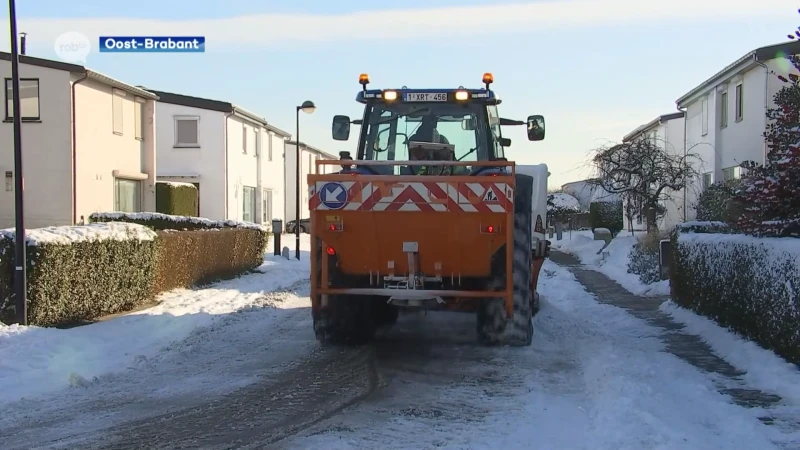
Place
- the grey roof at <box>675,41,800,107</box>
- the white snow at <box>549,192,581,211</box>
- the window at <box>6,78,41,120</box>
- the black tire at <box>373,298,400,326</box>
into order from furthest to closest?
the white snow at <box>549,192,581,211</box> < the window at <box>6,78,41,120</box> < the grey roof at <box>675,41,800,107</box> < the black tire at <box>373,298,400,326</box>

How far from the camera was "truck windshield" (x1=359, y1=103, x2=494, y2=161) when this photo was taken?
29.0 ft

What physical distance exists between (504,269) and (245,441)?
3604 mm

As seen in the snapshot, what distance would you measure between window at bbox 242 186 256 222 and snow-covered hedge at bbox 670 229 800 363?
24527 millimetres

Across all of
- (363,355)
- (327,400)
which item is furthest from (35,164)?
(327,400)

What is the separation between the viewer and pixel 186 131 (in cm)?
3091

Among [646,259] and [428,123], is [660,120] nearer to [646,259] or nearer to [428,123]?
[646,259]

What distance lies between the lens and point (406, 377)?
726 centimetres

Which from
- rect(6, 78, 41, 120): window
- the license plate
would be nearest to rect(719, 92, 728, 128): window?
the license plate

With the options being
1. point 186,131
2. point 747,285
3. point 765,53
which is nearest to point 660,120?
point 765,53

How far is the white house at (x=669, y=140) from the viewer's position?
28.8 meters

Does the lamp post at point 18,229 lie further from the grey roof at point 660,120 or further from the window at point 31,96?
the grey roof at point 660,120

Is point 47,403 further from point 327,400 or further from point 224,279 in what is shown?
point 224,279

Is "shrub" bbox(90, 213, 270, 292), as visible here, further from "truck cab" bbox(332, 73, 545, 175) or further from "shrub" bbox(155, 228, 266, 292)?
"truck cab" bbox(332, 73, 545, 175)

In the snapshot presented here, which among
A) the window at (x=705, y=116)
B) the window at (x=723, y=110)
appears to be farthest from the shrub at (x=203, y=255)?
the window at (x=705, y=116)
